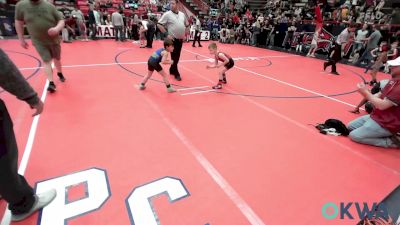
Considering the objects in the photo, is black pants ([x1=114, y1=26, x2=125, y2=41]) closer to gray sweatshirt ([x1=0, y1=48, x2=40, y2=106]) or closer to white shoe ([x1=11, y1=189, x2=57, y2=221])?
white shoe ([x1=11, y1=189, x2=57, y2=221])

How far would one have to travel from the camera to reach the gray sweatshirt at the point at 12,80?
1.55 metres

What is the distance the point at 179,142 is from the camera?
3.46 meters

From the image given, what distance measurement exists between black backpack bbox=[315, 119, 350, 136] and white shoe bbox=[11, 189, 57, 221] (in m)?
3.86

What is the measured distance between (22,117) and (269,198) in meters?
3.86

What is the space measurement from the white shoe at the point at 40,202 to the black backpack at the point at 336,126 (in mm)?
3860

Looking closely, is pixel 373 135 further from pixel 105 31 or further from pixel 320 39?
pixel 105 31

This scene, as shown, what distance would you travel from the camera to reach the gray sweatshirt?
1.55 meters

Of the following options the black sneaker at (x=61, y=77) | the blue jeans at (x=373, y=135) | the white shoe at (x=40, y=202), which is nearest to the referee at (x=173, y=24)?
the black sneaker at (x=61, y=77)

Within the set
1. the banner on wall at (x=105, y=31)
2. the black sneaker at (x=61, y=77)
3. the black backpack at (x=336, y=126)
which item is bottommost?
the black sneaker at (x=61, y=77)

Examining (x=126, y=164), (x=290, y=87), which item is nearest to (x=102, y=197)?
(x=126, y=164)

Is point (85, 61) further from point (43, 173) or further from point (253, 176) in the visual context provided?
point (253, 176)

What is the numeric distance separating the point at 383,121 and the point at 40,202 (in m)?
4.45

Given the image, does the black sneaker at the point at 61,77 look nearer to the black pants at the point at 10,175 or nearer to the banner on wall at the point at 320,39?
the black pants at the point at 10,175

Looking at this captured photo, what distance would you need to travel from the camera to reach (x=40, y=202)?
220 centimetres
